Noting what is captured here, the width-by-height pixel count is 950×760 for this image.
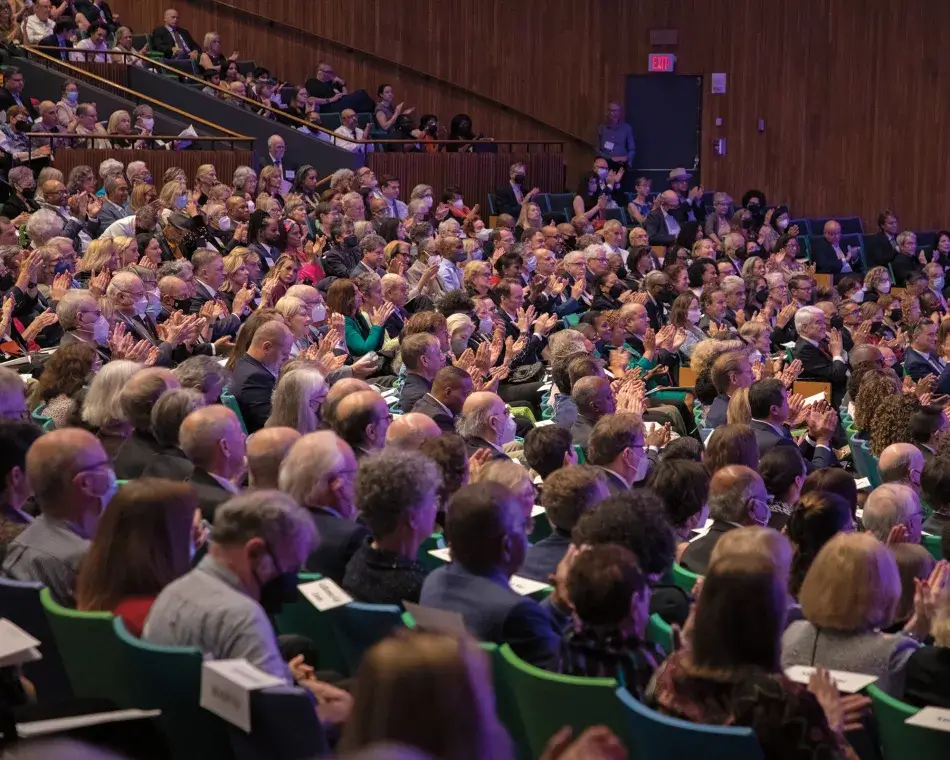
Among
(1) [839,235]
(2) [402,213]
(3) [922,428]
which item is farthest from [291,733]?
(1) [839,235]

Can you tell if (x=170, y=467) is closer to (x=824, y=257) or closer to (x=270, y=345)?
(x=270, y=345)

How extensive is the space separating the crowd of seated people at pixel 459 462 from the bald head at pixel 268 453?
0.7 inches

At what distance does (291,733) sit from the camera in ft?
8.44

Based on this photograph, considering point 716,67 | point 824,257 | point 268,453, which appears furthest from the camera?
point 716,67

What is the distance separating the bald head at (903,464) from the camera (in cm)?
480

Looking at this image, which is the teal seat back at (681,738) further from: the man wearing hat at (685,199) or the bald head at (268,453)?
the man wearing hat at (685,199)

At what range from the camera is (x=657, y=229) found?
44.3 ft

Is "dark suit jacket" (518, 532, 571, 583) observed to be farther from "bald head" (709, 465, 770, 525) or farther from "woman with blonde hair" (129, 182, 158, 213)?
"woman with blonde hair" (129, 182, 158, 213)

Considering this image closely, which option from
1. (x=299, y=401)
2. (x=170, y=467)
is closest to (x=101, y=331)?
(x=299, y=401)

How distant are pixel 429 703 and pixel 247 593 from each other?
4.60 feet

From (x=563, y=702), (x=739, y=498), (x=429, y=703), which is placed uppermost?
(x=429, y=703)

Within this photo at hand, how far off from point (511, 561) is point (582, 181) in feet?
37.8

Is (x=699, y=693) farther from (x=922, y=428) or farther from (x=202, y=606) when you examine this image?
(x=922, y=428)

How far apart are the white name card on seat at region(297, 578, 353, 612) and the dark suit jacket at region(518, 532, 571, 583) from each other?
67 cm
